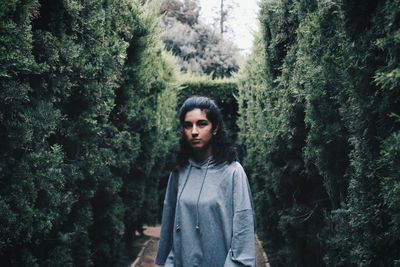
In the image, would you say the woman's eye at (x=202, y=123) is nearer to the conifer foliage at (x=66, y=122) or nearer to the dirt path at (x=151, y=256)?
the conifer foliage at (x=66, y=122)

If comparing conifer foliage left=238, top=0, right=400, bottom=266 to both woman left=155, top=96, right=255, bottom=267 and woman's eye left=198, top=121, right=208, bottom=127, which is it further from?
woman's eye left=198, top=121, right=208, bottom=127

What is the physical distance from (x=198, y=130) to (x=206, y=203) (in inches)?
21.1

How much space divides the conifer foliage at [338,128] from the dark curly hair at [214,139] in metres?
0.91

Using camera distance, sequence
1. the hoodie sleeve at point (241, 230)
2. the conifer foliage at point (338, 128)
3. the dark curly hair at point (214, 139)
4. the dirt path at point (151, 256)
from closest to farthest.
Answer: the conifer foliage at point (338, 128) → the hoodie sleeve at point (241, 230) → the dark curly hair at point (214, 139) → the dirt path at point (151, 256)

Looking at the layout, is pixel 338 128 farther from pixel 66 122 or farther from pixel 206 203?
pixel 66 122

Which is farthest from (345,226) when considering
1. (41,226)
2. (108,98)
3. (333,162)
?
(108,98)

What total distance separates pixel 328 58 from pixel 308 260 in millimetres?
3092

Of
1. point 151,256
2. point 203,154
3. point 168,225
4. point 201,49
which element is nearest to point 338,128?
point 203,154

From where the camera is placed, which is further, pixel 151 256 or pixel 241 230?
pixel 151 256

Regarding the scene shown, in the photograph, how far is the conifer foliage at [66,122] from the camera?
3.27 meters

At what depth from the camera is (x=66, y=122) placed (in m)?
4.74

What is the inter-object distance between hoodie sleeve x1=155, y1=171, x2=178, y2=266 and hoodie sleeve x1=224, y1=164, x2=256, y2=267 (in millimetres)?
557

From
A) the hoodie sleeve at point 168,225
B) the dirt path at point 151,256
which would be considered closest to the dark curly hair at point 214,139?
the hoodie sleeve at point 168,225

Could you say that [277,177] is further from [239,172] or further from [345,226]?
[239,172]
